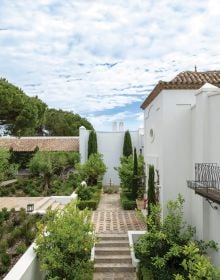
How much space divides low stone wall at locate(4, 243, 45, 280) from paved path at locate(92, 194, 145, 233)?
5448 millimetres

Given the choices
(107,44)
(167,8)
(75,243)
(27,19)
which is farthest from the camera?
(107,44)

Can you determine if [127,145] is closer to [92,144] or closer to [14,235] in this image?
[92,144]

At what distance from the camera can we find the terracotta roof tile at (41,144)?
123 ft

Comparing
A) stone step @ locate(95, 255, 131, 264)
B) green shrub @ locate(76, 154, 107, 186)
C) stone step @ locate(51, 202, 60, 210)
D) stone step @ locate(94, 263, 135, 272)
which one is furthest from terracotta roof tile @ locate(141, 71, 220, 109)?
green shrub @ locate(76, 154, 107, 186)

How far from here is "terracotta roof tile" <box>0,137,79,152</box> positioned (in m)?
37.4

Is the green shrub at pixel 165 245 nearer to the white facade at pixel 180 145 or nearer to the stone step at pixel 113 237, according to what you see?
the white facade at pixel 180 145

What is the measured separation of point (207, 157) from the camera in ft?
41.1

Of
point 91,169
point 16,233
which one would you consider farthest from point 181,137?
point 91,169

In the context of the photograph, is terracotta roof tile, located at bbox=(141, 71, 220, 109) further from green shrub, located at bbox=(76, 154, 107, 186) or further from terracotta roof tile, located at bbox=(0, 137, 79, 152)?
terracotta roof tile, located at bbox=(0, 137, 79, 152)

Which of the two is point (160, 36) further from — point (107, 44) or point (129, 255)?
point (129, 255)

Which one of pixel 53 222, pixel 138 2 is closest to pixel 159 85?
pixel 138 2

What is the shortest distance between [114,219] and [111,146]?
1635 cm

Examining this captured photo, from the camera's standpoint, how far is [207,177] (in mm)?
11859

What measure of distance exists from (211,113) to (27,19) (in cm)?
698
